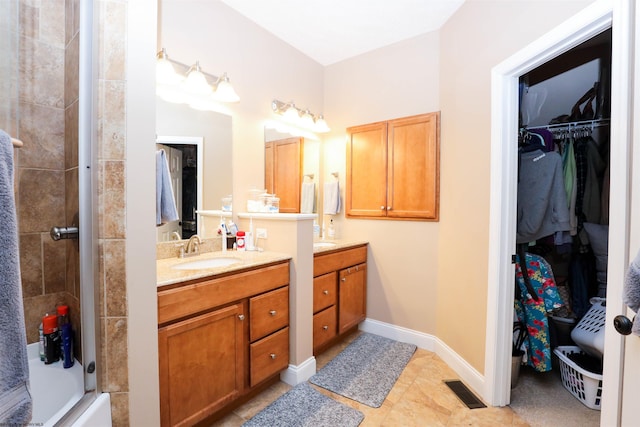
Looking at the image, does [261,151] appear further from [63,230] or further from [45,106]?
[63,230]

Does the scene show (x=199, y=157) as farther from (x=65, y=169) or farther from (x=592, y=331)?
(x=592, y=331)

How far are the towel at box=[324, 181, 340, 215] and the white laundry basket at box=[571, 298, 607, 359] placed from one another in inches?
81.2

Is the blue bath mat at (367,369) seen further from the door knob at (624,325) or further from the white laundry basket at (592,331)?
the door knob at (624,325)

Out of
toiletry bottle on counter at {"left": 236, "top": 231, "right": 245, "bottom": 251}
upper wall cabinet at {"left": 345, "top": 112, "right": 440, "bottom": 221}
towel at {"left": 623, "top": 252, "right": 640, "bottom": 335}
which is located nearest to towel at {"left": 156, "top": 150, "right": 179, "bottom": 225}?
toiletry bottle on counter at {"left": 236, "top": 231, "right": 245, "bottom": 251}

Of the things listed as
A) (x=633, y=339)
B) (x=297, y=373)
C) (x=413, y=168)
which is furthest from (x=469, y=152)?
(x=297, y=373)

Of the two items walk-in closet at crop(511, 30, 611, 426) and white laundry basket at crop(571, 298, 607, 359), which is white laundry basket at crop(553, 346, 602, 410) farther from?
white laundry basket at crop(571, 298, 607, 359)

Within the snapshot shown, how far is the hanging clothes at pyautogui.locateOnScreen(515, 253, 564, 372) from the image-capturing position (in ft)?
6.16

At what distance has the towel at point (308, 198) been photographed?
2906 mm

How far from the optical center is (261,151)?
97.3 inches

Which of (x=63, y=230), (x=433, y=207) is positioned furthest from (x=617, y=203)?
(x=63, y=230)

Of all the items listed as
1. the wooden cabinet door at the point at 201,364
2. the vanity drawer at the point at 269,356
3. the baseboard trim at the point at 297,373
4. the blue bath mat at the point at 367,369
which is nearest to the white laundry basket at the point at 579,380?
the blue bath mat at the point at 367,369

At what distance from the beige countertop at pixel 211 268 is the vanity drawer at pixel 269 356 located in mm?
499

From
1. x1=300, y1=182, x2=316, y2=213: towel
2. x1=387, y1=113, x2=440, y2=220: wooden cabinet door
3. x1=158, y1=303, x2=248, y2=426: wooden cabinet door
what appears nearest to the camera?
x1=158, y1=303, x2=248, y2=426: wooden cabinet door

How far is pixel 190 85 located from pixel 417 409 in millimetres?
2537
